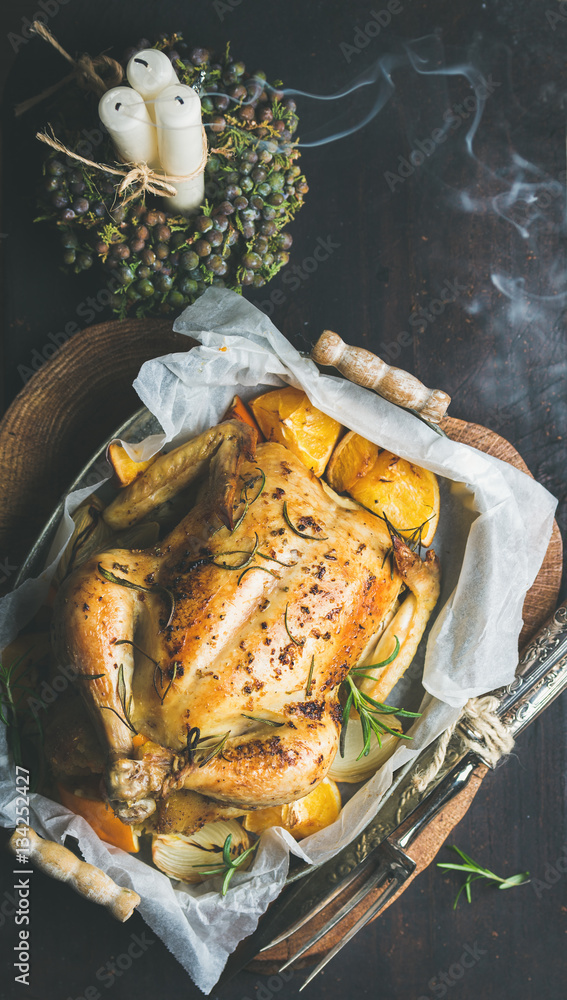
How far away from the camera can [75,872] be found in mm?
1796

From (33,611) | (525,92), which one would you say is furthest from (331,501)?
(525,92)

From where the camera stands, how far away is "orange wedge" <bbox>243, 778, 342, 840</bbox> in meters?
2.03

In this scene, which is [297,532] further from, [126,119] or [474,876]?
[474,876]

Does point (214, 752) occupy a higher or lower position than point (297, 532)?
lower

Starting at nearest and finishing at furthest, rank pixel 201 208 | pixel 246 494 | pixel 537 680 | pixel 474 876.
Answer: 1. pixel 246 494
2. pixel 201 208
3. pixel 537 680
4. pixel 474 876

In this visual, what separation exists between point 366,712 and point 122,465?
37.5 inches

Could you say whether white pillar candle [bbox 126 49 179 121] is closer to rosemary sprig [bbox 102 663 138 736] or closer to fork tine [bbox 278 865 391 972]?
rosemary sprig [bbox 102 663 138 736]

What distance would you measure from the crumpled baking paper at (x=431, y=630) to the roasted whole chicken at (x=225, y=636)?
209 millimetres

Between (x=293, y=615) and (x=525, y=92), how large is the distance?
207 centimetres

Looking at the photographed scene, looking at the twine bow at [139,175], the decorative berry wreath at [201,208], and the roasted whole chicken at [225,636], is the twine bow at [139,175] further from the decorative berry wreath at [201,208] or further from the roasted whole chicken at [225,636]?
the roasted whole chicken at [225,636]

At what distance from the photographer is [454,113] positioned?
2.51 m

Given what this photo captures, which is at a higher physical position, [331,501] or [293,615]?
[331,501]

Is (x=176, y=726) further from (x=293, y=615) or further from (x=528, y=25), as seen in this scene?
(x=528, y=25)

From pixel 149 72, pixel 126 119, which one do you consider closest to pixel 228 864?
pixel 126 119
